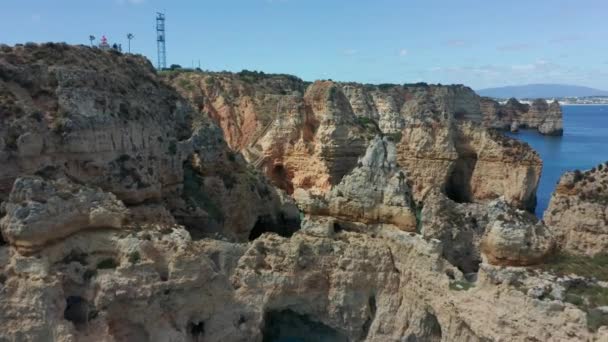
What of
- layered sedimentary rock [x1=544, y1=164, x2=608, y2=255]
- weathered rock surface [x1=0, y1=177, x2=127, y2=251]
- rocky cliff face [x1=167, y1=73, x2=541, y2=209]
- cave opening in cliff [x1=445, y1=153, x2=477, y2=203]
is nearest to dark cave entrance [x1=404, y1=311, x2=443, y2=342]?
layered sedimentary rock [x1=544, y1=164, x2=608, y2=255]

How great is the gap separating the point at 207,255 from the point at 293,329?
4507 mm

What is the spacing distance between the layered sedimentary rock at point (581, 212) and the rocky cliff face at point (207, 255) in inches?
111

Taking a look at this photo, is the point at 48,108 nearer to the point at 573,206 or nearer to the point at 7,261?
the point at 7,261


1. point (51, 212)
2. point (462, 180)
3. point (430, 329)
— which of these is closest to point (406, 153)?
point (462, 180)

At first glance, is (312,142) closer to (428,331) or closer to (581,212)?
(581,212)

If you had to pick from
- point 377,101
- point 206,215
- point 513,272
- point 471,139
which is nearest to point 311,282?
point 513,272

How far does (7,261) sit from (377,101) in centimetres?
7339

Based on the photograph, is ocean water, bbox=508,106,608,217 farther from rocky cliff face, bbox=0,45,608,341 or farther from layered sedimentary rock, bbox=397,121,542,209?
rocky cliff face, bbox=0,45,608,341

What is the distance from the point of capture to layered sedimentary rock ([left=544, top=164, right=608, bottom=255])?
17094 millimetres

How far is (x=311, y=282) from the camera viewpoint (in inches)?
671

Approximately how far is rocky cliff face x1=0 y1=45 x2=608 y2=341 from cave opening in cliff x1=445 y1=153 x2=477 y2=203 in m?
11.2

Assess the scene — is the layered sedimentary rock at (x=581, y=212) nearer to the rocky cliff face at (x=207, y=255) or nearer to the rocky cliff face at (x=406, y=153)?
the rocky cliff face at (x=207, y=255)

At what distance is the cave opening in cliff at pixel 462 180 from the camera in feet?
116

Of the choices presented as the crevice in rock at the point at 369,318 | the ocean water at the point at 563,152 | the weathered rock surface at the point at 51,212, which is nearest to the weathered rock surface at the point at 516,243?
the crevice in rock at the point at 369,318
